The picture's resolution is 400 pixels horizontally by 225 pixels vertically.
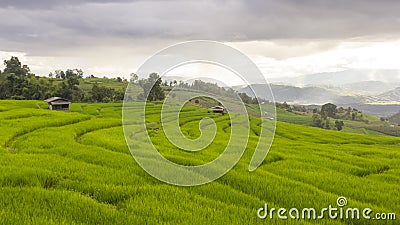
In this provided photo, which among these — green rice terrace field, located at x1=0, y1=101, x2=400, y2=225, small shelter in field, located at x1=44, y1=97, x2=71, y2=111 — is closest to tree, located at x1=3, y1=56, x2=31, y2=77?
small shelter in field, located at x1=44, y1=97, x2=71, y2=111

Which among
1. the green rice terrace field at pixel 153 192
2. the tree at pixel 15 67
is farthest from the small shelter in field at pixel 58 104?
the tree at pixel 15 67

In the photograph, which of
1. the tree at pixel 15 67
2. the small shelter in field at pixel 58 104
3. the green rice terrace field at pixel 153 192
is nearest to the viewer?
the green rice terrace field at pixel 153 192

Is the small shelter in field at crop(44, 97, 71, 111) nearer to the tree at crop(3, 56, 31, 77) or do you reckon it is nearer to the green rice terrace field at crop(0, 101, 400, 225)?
the green rice terrace field at crop(0, 101, 400, 225)

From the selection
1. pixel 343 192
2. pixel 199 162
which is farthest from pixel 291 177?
pixel 199 162

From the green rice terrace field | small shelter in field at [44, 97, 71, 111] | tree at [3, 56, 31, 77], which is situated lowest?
the green rice terrace field

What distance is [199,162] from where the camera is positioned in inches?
476

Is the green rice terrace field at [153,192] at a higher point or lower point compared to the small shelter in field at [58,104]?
lower

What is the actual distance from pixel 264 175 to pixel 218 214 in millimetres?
4362

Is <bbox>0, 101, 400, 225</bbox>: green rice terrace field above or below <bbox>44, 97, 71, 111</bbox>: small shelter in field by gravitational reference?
below

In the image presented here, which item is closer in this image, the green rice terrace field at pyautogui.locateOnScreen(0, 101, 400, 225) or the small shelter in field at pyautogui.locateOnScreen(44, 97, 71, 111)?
the green rice terrace field at pyautogui.locateOnScreen(0, 101, 400, 225)

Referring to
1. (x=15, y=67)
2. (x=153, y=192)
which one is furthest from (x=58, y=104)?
(x=15, y=67)

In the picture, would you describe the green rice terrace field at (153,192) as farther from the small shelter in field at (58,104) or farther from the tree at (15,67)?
the tree at (15,67)

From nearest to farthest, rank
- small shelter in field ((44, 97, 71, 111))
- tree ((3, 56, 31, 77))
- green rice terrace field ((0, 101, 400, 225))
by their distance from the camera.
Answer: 1. green rice terrace field ((0, 101, 400, 225))
2. small shelter in field ((44, 97, 71, 111))
3. tree ((3, 56, 31, 77))

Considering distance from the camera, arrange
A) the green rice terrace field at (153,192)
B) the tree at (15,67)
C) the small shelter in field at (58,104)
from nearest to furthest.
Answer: the green rice terrace field at (153,192), the small shelter in field at (58,104), the tree at (15,67)
